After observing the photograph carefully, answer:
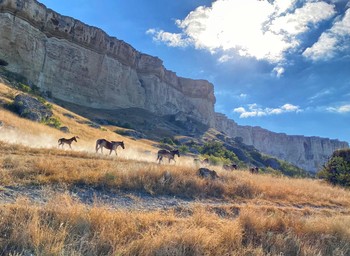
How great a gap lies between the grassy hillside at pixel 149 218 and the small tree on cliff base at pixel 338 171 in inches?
553

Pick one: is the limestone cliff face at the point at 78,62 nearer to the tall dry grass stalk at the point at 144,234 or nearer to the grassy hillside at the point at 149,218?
the grassy hillside at the point at 149,218

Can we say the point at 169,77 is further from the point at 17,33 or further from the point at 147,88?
the point at 17,33

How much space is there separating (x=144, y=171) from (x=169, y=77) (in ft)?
433

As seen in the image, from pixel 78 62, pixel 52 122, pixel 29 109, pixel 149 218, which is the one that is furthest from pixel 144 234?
pixel 78 62

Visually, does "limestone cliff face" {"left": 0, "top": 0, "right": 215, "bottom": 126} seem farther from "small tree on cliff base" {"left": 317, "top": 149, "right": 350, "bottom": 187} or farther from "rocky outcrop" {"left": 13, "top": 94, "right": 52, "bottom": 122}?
"small tree on cliff base" {"left": 317, "top": 149, "right": 350, "bottom": 187}

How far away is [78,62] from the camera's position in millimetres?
85875

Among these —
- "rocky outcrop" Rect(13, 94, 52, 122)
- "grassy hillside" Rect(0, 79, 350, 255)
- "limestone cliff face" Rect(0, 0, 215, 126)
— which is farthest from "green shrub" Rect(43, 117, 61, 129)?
"limestone cliff face" Rect(0, 0, 215, 126)

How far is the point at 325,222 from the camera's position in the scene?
10320 millimetres

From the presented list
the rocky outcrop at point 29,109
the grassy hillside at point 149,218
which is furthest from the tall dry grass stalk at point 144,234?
the rocky outcrop at point 29,109

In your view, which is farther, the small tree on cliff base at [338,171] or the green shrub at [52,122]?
the green shrub at [52,122]

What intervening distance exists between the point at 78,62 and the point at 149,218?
84.4 meters

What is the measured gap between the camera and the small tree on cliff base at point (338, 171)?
27.2 metres

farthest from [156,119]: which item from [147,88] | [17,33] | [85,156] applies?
[85,156]

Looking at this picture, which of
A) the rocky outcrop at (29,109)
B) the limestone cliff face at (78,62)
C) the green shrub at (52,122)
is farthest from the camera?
the limestone cliff face at (78,62)
